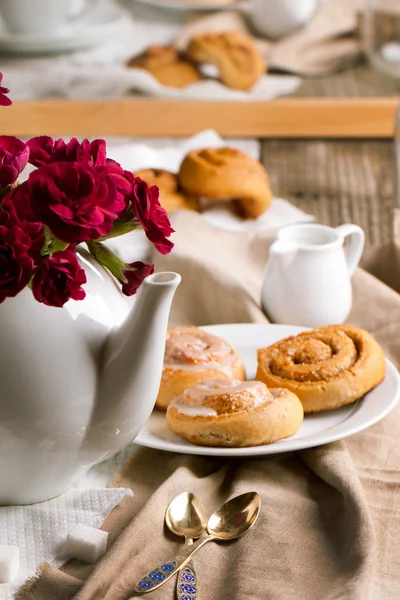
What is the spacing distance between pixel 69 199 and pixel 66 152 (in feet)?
0.18

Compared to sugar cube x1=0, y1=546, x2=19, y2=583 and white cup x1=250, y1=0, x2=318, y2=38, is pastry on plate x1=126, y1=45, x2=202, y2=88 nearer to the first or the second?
white cup x1=250, y1=0, x2=318, y2=38

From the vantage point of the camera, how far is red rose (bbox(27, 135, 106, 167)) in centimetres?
58

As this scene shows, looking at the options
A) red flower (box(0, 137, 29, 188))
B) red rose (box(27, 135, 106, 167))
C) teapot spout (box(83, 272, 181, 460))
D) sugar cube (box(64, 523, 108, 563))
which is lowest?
sugar cube (box(64, 523, 108, 563))

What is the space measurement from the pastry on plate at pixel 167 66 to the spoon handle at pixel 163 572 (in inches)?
54.3

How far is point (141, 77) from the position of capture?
181 cm

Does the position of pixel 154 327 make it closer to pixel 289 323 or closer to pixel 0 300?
pixel 0 300

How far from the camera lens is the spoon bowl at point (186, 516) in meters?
0.63

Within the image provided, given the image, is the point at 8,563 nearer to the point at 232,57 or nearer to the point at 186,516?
the point at 186,516

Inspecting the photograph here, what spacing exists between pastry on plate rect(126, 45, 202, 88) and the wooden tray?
231 mm

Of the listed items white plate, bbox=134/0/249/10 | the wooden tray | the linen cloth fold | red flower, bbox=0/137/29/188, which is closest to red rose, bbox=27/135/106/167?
red flower, bbox=0/137/29/188

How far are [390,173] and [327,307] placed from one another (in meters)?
0.57

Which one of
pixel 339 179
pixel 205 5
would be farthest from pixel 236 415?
pixel 205 5

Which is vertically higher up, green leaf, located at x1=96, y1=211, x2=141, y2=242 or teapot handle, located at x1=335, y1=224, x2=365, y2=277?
green leaf, located at x1=96, y1=211, x2=141, y2=242

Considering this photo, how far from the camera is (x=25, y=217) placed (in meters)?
0.55
